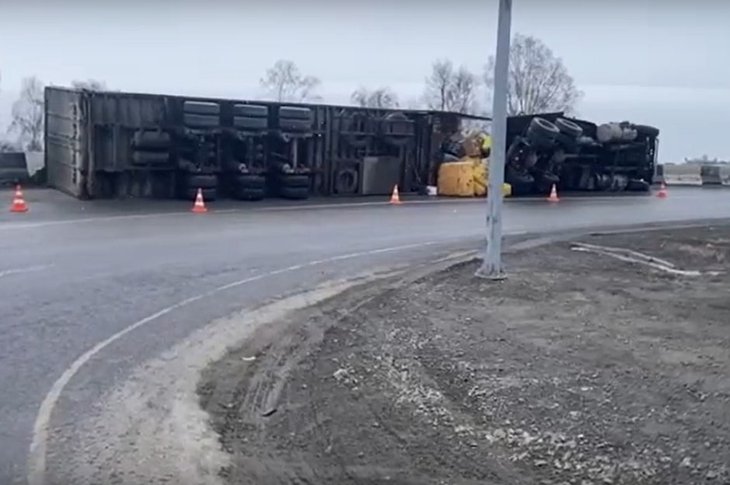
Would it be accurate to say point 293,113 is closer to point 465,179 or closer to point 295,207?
point 295,207

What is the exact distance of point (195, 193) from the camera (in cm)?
2142

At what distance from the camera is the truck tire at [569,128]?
93.5 feet

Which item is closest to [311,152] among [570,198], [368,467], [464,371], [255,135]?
[255,135]

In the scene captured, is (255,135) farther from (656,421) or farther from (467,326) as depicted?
(656,421)

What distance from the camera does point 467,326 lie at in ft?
28.3

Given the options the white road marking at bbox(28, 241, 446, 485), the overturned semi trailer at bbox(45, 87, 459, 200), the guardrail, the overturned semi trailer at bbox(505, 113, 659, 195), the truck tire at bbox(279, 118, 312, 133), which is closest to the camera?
the white road marking at bbox(28, 241, 446, 485)

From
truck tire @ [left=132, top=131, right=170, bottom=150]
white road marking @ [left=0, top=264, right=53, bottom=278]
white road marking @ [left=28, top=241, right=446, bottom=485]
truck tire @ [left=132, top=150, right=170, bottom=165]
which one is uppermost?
truck tire @ [left=132, top=131, right=170, bottom=150]

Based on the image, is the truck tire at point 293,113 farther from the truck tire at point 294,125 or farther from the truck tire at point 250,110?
the truck tire at point 250,110

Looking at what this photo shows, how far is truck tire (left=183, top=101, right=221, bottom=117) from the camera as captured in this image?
2153cm

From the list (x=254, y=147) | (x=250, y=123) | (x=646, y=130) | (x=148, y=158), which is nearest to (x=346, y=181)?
(x=254, y=147)

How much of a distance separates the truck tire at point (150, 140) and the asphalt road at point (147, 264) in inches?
63.7

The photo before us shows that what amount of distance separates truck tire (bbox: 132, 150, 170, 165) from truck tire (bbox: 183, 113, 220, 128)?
954mm

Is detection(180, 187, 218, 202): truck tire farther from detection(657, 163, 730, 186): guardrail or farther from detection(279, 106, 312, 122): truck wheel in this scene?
detection(657, 163, 730, 186): guardrail

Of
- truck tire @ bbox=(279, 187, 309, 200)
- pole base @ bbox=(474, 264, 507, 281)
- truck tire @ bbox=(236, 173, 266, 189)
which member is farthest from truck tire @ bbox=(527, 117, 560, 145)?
pole base @ bbox=(474, 264, 507, 281)
